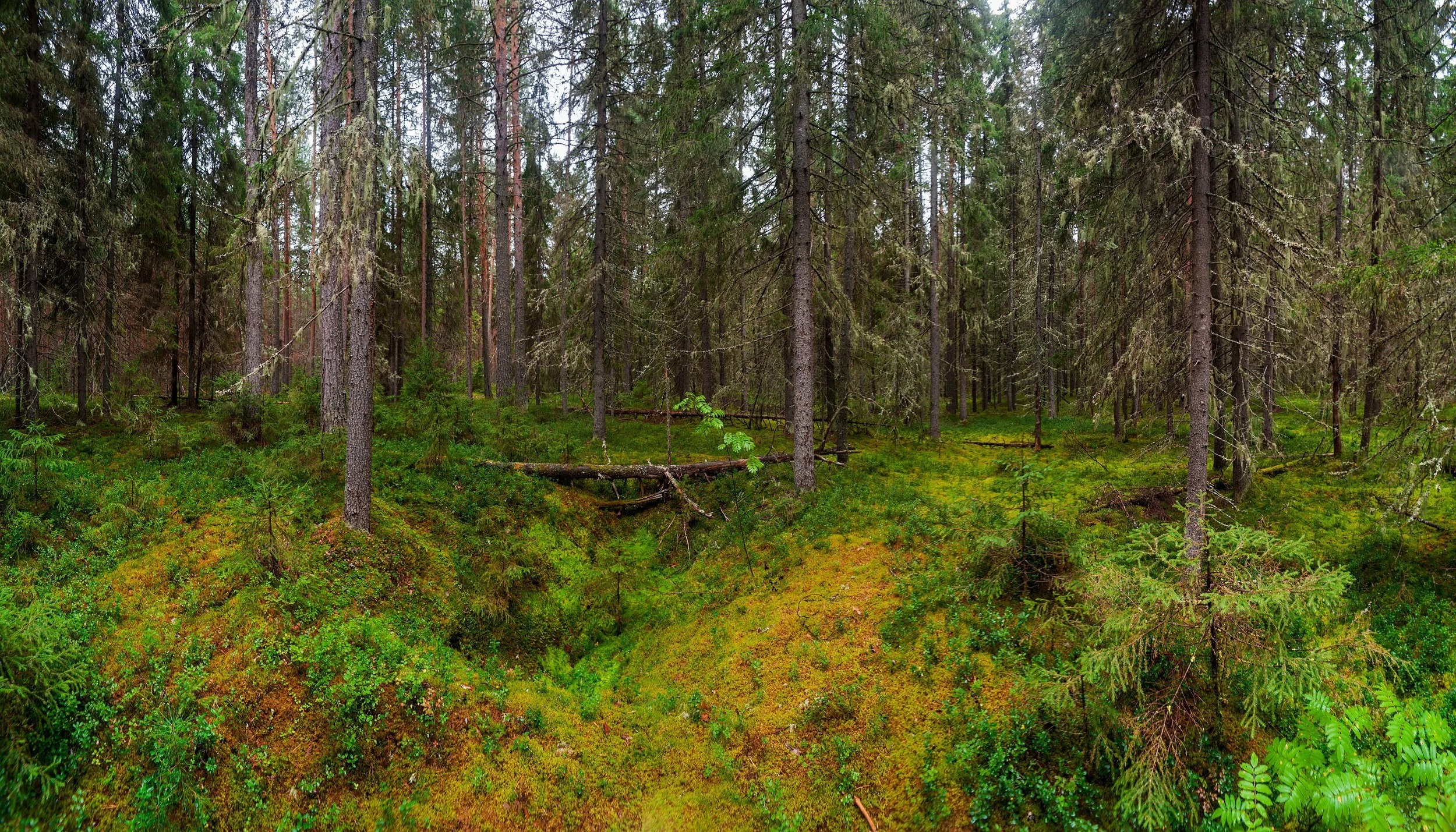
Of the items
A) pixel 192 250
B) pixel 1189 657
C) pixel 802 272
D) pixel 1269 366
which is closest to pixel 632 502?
pixel 802 272

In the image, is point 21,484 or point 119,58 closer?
point 21,484

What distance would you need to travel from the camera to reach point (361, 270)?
275 inches

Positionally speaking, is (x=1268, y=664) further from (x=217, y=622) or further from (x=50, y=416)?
(x=50, y=416)

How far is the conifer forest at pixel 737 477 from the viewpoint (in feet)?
14.3

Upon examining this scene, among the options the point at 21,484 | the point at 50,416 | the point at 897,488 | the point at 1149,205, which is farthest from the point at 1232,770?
the point at 50,416

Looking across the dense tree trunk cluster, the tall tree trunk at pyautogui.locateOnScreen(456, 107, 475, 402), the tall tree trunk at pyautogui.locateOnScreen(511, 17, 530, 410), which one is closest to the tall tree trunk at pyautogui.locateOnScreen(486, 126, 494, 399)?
the tall tree trunk at pyautogui.locateOnScreen(456, 107, 475, 402)

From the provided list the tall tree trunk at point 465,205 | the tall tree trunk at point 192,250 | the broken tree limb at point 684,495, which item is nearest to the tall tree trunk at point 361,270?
the broken tree limb at point 684,495

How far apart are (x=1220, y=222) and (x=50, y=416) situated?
2333 cm

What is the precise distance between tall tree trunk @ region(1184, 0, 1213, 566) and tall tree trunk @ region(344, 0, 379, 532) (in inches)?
410

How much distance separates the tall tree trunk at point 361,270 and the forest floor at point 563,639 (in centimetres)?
69

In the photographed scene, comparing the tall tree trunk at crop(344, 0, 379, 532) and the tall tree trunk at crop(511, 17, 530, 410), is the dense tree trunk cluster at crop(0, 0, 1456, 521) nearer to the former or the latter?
the tall tree trunk at crop(344, 0, 379, 532)

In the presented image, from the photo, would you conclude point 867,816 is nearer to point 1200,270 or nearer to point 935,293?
point 1200,270

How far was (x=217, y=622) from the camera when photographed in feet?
18.5

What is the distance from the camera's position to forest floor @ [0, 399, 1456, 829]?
458 centimetres
